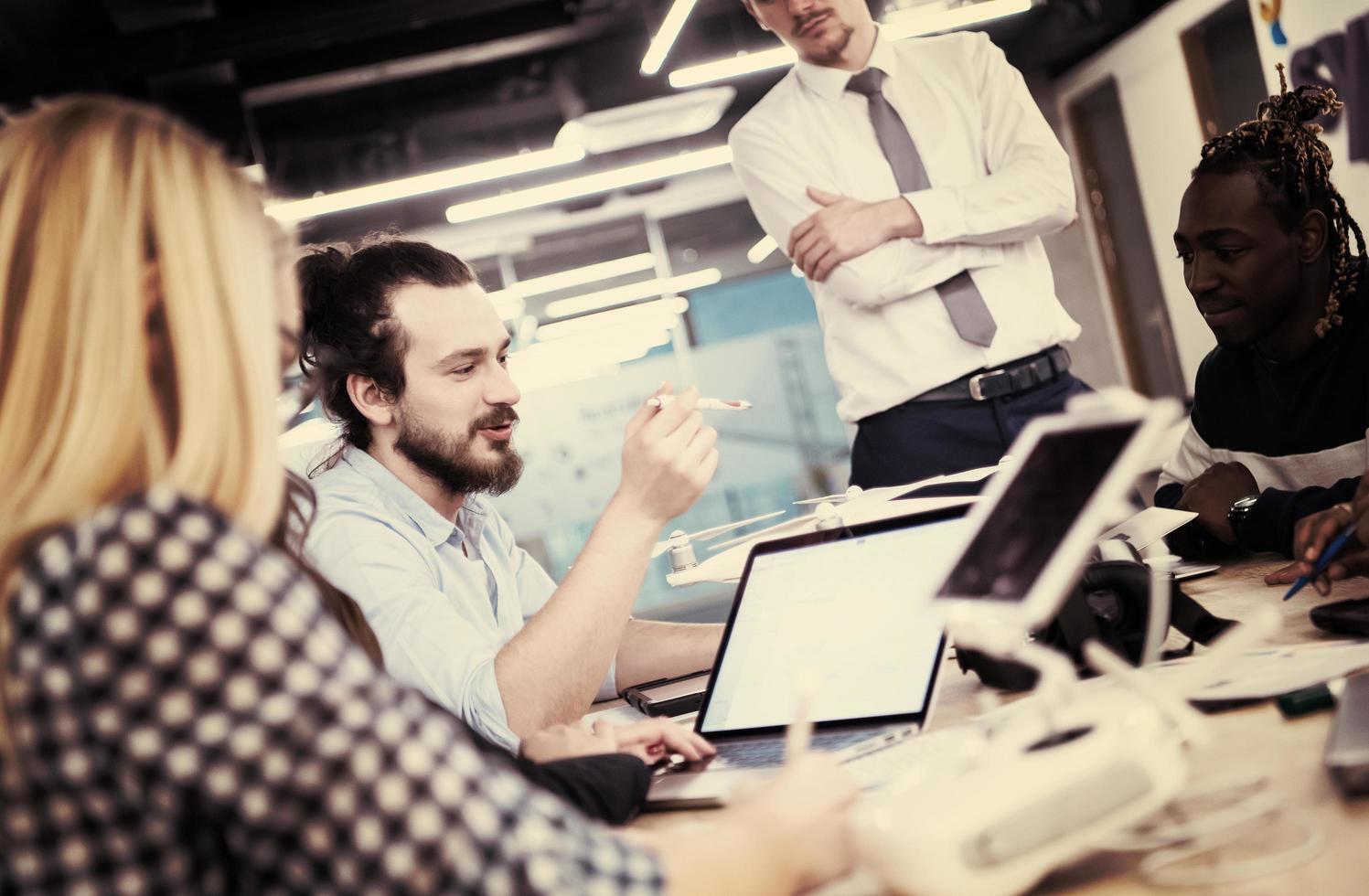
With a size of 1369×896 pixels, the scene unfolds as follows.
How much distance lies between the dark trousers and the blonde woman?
164 centimetres

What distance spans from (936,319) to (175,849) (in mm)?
1929

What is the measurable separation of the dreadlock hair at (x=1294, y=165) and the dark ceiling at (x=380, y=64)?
16.0 ft

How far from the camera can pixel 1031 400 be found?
7.51ft

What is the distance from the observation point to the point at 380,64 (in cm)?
677

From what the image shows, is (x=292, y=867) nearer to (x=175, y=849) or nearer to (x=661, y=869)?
(x=175, y=849)

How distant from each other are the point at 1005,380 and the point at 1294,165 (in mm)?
602

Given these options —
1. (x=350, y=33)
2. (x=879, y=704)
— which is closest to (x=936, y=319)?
(x=879, y=704)

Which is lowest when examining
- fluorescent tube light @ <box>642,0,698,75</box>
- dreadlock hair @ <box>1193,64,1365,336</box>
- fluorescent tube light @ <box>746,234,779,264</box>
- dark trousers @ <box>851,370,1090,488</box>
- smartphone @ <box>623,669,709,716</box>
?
smartphone @ <box>623,669,709,716</box>

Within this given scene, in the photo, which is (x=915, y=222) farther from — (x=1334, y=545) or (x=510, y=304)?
(x=510, y=304)

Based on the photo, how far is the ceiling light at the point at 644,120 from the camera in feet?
17.6

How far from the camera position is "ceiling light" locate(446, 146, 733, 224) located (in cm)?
658

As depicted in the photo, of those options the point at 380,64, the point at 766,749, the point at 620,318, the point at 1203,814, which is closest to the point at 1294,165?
the point at 766,749

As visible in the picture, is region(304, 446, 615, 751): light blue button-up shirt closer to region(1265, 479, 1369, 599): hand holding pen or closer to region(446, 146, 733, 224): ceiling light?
region(1265, 479, 1369, 599): hand holding pen

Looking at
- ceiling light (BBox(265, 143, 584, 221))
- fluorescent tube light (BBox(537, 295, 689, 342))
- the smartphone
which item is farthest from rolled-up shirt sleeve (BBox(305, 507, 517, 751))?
fluorescent tube light (BBox(537, 295, 689, 342))
